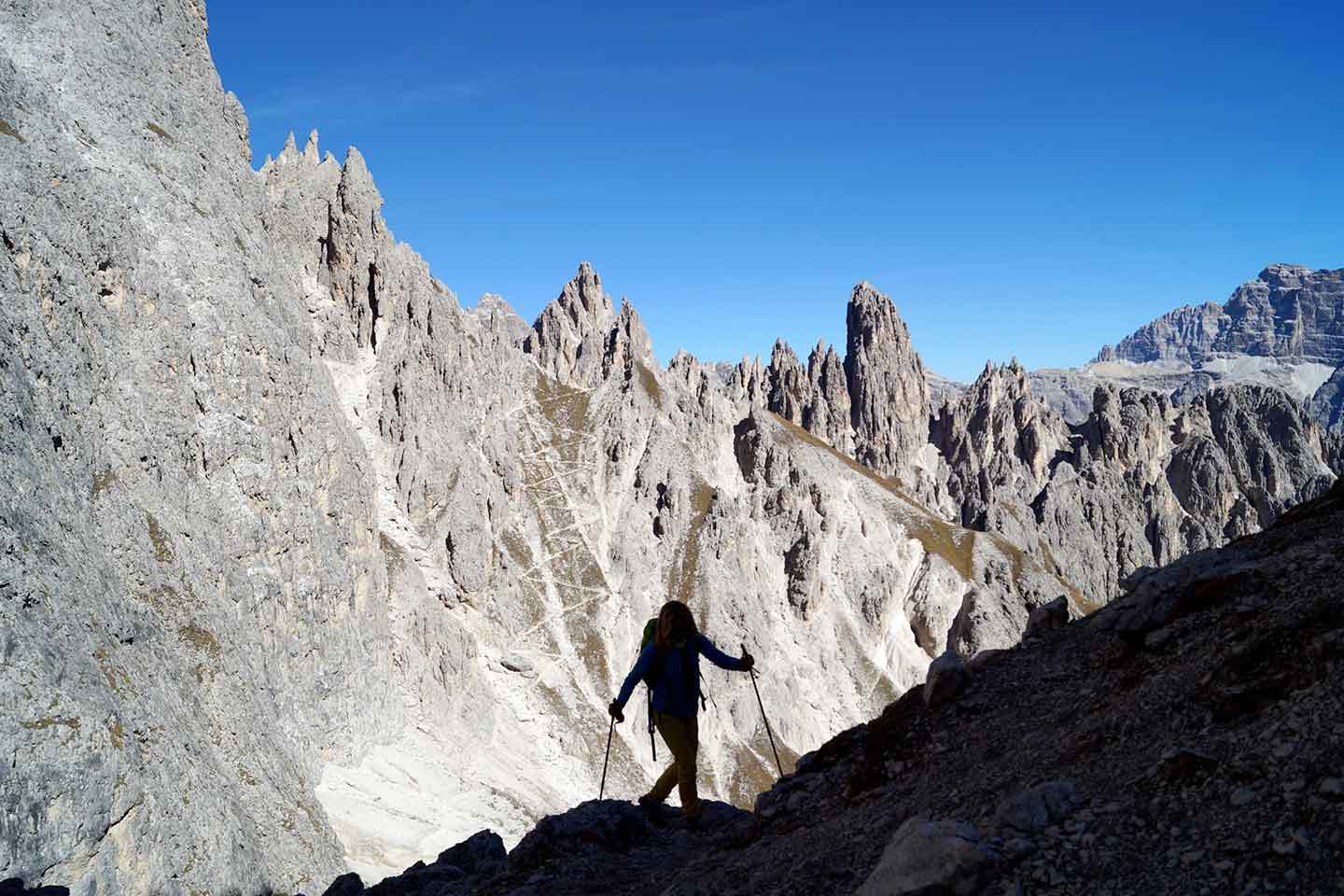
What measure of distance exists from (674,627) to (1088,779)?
6.65 meters

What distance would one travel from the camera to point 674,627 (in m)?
13.4

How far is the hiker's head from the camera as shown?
43.9ft

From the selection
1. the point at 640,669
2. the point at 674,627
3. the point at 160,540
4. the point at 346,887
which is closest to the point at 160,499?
the point at 160,540

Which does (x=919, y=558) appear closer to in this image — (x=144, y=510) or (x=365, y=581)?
(x=365, y=581)

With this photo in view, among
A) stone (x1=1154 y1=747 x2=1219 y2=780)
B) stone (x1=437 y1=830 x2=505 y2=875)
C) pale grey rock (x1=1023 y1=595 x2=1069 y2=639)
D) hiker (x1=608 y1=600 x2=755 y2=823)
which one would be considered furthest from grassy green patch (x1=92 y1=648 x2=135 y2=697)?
stone (x1=1154 y1=747 x2=1219 y2=780)

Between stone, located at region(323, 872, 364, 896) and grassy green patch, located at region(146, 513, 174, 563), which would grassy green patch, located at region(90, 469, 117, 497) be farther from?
stone, located at region(323, 872, 364, 896)

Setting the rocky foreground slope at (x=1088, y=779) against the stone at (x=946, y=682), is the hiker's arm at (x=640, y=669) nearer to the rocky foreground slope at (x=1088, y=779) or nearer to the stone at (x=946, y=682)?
the rocky foreground slope at (x=1088, y=779)

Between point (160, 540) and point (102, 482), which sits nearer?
point (102, 482)

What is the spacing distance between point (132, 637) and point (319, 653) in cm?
3213

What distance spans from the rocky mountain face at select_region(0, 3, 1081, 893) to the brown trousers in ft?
57.3

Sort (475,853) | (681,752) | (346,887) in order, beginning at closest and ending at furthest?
(681,752) → (346,887) → (475,853)

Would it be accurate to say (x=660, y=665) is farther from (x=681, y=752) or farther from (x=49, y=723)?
(x=49, y=723)

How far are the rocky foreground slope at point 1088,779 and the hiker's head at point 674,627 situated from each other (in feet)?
9.43

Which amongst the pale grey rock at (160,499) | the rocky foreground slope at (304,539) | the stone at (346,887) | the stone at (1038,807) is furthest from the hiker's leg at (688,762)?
the pale grey rock at (160,499)
